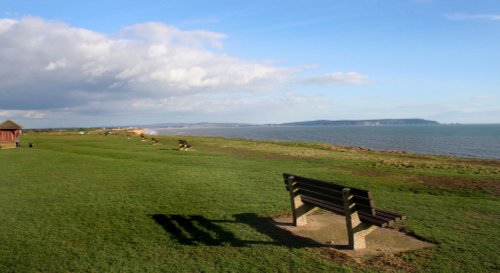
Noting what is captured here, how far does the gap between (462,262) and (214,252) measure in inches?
167

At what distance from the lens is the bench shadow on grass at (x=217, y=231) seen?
7.49 metres

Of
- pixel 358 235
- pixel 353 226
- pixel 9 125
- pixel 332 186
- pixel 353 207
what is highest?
pixel 9 125

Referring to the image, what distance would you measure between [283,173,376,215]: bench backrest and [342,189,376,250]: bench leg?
0.31ft

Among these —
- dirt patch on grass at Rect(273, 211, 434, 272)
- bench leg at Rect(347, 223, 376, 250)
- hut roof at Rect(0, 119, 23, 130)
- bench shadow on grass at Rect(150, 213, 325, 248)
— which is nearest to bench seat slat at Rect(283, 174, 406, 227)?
bench leg at Rect(347, 223, 376, 250)

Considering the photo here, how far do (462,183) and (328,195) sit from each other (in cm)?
1115

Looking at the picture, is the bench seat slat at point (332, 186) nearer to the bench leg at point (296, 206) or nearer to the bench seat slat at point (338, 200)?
the bench seat slat at point (338, 200)

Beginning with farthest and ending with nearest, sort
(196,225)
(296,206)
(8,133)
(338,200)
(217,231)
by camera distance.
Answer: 1. (8,133)
2. (196,225)
3. (296,206)
4. (217,231)
5. (338,200)

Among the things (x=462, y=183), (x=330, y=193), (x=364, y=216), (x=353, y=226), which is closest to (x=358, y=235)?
(x=353, y=226)

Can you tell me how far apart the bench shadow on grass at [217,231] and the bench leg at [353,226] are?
641 mm

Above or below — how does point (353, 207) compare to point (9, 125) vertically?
below

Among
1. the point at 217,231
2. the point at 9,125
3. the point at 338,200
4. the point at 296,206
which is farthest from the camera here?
the point at 9,125

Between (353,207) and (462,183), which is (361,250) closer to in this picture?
(353,207)

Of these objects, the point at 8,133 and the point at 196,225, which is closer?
the point at 196,225

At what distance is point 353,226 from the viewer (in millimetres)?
7031
